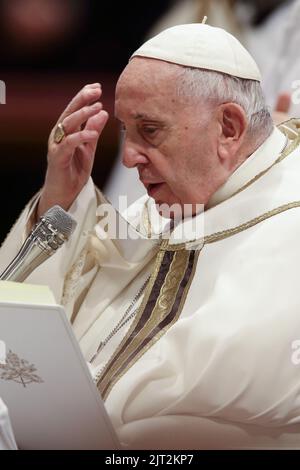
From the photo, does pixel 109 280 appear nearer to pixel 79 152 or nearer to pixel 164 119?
pixel 79 152

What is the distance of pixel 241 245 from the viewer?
2.42m

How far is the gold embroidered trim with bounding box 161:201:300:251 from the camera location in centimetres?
245

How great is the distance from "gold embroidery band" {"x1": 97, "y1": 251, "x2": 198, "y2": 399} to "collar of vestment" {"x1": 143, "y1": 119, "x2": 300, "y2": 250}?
0.19 feet

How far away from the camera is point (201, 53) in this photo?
2.54 metres

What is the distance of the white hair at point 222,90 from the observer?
98.0 inches

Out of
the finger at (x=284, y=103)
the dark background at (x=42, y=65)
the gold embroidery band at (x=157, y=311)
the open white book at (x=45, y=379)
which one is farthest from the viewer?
the dark background at (x=42, y=65)

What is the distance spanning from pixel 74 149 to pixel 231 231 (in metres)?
0.54

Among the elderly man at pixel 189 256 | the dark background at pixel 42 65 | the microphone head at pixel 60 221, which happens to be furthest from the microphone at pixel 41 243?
the dark background at pixel 42 65

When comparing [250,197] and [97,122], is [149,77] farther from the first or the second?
[250,197]

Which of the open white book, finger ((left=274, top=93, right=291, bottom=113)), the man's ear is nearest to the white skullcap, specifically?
the man's ear

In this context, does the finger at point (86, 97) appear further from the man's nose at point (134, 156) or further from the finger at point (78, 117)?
the man's nose at point (134, 156)

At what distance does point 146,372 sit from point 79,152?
820 mm

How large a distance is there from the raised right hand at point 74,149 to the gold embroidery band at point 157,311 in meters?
0.37

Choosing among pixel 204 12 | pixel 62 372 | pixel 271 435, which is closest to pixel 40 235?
pixel 62 372
